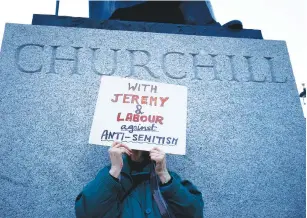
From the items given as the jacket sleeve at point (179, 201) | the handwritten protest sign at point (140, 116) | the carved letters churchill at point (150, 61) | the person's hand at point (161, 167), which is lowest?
the jacket sleeve at point (179, 201)

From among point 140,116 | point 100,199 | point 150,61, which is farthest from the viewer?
point 150,61

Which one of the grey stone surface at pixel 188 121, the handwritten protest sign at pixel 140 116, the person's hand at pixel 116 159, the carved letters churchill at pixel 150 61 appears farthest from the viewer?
the carved letters churchill at pixel 150 61

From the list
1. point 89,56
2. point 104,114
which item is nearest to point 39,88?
point 89,56

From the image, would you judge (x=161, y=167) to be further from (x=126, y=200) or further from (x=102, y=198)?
(x=102, y=198)

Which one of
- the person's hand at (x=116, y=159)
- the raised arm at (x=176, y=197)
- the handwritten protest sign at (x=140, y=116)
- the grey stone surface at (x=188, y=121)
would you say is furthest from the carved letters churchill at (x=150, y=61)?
the raised arm at (x=176, y=197)

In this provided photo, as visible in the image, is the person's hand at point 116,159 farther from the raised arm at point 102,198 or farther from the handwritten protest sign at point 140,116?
the handwritten protest sign at point 140,116

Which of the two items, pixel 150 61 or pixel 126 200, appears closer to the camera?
pixel 126 200

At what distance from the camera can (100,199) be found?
6.56 ft

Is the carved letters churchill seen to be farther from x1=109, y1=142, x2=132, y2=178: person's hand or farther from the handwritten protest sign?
x1=109, y1=142, x2=132, y2=178: person's hand

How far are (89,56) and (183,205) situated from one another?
80.8 inches

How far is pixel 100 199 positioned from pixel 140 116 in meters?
0.73

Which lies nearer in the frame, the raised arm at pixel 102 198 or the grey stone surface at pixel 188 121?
the raised arm at pixel 102 198

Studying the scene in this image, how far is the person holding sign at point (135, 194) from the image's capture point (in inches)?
79.5

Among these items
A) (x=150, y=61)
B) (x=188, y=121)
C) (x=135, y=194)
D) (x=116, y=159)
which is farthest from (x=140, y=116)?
(x=150, y=61)
